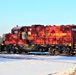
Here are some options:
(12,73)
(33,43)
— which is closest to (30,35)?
(33,43)

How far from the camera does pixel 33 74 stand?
48.7 feet

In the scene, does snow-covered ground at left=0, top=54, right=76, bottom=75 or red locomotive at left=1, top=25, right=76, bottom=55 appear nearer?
snow-covered ground at left=0, top=54, right=76, bottom=75

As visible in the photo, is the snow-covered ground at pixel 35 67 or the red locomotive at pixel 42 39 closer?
the snow-covered ground at pixel 35 67

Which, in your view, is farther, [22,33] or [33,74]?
[22,33]

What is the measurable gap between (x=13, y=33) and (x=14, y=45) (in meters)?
1.55

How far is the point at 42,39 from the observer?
34219 mm

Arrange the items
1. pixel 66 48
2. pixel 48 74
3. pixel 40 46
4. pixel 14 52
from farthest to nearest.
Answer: pixel 14 52 → pixel 40 46 → pixel 66 48 → pixel 48 74

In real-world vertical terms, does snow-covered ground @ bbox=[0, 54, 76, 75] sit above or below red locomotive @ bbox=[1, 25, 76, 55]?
below

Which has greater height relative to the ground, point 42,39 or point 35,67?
point 42,39

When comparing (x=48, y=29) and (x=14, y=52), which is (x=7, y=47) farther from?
(x=48, y=29)

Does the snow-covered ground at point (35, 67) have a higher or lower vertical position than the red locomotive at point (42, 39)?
lower

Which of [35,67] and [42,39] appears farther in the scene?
[42,39]

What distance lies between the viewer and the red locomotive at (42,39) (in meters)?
32.2

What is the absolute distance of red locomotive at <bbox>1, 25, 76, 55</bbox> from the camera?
32219 mm
